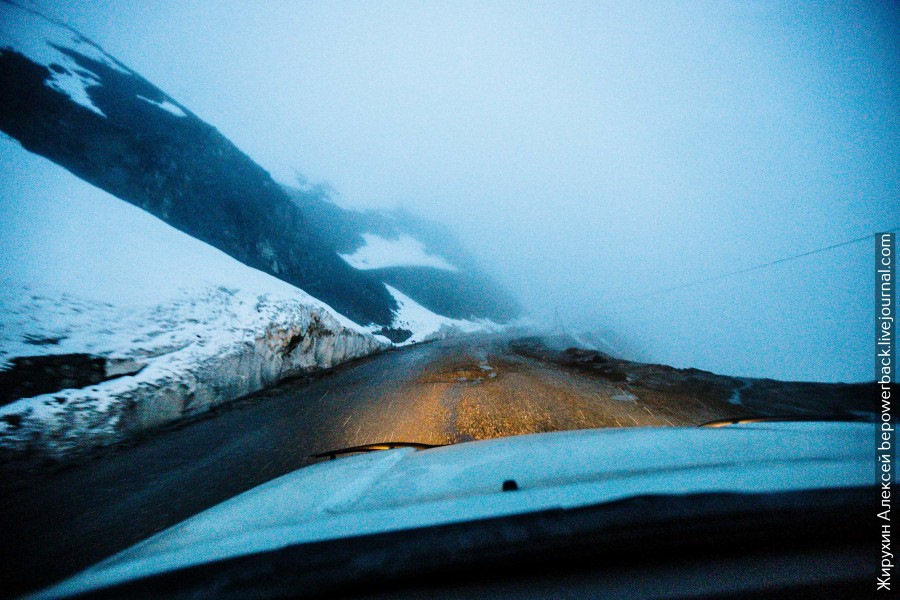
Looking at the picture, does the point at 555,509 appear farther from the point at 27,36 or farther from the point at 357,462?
the point at 27,36

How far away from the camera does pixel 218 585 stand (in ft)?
2.40

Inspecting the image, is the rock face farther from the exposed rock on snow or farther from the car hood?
the car hood

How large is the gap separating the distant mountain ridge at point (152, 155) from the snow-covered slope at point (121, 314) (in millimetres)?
10137

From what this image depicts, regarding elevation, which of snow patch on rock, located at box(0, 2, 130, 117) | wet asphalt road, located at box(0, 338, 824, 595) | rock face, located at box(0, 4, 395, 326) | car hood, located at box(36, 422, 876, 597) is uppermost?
snow patch on rock, located at box(0, 2, 130, 117)

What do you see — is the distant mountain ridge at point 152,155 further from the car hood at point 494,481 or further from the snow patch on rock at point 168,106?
the car hood at point 494,481

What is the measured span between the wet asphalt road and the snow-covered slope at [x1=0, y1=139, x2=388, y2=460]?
0.64m

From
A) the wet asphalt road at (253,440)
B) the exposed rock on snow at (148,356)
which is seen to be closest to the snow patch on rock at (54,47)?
the exposed rock on snow at (148,356)

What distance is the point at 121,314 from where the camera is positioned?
561cm

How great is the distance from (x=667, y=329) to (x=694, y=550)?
53.1 meters

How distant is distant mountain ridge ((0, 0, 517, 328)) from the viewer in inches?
675


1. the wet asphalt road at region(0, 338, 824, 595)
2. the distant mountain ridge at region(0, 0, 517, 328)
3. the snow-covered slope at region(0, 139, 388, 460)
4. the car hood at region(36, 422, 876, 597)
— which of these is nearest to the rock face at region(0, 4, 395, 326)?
the distant mountain ridge at region(0, 0, 517, 328)

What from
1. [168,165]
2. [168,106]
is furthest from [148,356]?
[168,106]

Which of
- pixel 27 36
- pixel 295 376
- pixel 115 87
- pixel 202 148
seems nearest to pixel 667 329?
pixel 295 376

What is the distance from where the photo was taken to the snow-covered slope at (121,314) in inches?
164
